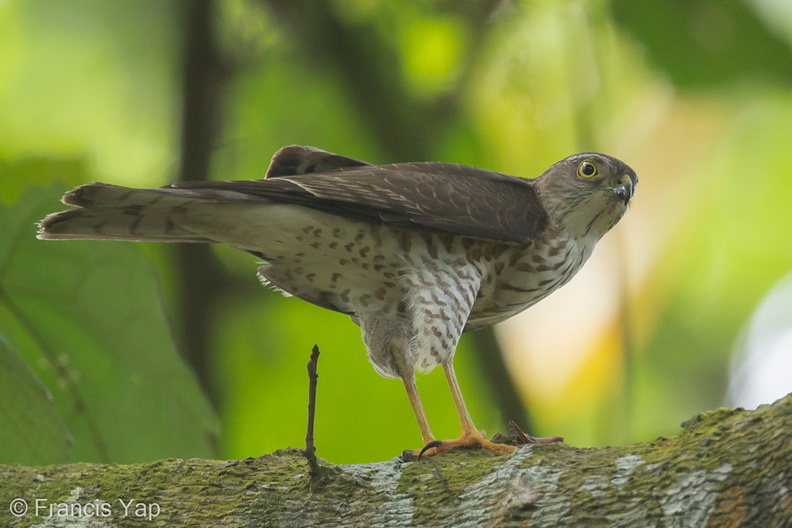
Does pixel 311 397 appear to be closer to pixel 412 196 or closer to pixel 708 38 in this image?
pixel 412 196

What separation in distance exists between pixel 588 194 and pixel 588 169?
172 mm

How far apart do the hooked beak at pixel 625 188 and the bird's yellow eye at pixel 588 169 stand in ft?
0.47

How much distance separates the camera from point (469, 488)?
2.75m

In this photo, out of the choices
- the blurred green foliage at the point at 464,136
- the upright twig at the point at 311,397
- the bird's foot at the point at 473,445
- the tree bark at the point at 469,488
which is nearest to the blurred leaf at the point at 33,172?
the blurred green foliage at the point at 464,136

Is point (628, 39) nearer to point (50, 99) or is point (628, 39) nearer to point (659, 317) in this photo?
point (659, 317)

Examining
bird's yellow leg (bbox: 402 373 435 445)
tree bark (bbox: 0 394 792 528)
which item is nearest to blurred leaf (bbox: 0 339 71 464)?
tree bark (bbox: 0 394 792 528)

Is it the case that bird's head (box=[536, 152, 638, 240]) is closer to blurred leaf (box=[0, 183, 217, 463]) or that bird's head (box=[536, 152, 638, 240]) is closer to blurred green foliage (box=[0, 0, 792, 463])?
blurred green foliage (box=[0, 0, 792, 463])

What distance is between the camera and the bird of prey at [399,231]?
13.2 feet

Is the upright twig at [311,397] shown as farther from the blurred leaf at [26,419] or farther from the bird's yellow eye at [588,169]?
the bird's yellow eye at [588,169]

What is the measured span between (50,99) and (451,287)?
351cm

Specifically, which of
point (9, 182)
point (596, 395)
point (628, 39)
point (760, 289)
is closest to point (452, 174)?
point (628, 39)

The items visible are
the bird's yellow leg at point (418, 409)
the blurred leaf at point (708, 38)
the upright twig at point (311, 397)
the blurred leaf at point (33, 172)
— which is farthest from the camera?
the blurred leaf at point (33, 172)

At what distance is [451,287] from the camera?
13.8ft

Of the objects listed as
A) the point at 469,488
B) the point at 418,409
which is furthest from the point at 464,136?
the point at 469,488
